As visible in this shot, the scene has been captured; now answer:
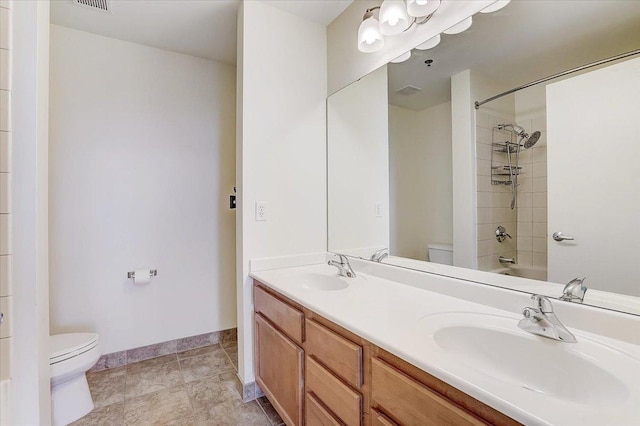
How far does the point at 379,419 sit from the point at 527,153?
1062 mm

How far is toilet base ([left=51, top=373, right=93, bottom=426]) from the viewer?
5.14 feet

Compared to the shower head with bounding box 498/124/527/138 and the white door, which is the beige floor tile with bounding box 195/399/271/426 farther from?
the shower head with bounding box 498/124/527/138

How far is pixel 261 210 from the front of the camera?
1.81 metres

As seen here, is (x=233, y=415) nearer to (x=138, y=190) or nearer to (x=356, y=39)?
(x=138, y=190)

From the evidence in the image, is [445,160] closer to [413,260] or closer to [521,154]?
[521,154]

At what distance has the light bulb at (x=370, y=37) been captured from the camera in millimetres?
1593

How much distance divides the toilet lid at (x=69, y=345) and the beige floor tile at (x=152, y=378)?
42 cm

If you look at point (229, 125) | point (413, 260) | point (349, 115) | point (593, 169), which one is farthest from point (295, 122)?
point (593, 169)

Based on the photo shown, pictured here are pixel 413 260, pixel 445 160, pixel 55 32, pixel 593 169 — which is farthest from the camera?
pixel 55 32

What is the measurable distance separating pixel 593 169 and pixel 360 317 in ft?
3.00

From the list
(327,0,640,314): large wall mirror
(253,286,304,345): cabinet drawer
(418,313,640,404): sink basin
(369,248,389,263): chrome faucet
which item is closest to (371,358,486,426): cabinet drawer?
(418,313,640,404): sink basin

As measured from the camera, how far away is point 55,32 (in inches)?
78.5

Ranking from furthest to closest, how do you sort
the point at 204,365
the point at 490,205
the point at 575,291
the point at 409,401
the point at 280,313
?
the point at 204,365 < the point at 280,313 < the point at 490,205 < the point at 575,291 < the point at 409,401

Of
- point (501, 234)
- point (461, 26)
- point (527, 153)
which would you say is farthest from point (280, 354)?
point (461, 26)
